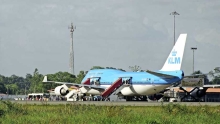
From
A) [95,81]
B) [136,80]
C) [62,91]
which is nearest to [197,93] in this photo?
[136,80]

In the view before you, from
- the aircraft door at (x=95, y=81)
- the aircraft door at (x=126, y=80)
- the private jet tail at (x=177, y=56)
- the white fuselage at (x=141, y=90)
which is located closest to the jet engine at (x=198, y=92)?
the private jet tail at (x=177, y=56)

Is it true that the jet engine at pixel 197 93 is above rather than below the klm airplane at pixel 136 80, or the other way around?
below

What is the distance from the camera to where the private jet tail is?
92.1 metres

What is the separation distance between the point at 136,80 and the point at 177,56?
25.7ft

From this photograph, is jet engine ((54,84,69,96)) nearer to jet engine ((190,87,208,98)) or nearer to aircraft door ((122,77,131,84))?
aircraft door ((122,77,131,84))

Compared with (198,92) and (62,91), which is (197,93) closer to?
(198,92)

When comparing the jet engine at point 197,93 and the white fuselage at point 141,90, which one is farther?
the jet engine at point 197,93

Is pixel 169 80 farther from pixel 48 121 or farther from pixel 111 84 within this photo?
pixel 48 121

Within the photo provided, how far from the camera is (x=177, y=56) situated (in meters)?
92.4

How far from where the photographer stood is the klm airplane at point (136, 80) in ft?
293

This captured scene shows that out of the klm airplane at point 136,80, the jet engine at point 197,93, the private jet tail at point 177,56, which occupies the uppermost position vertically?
the private jet tail at point 177,56

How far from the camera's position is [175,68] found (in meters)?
91.9

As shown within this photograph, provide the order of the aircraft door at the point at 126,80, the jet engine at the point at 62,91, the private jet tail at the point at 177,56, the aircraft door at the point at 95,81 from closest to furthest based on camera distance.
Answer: the private jet tail at the point at 177,56, the aircraft door at the point at 126,80, the jet engine at the point at 62,91, the aircraft door at the point at 95,81

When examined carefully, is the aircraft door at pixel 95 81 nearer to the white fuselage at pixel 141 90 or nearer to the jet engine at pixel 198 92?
the white fuselage at pixel 141 90
